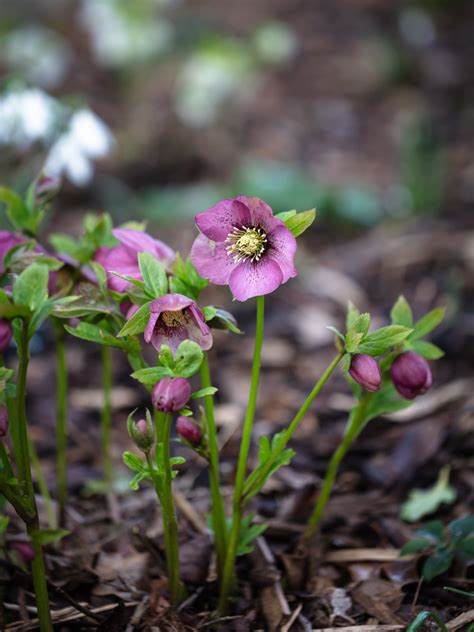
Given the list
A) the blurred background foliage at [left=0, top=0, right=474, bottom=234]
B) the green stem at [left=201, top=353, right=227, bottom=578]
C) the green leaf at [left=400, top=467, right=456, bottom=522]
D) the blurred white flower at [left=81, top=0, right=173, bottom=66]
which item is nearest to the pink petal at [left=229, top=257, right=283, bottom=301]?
the green stem at [left=201, top=353, right=227, bottom=578]

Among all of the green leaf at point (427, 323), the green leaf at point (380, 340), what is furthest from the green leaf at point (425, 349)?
the green leaf at point (380, 340)

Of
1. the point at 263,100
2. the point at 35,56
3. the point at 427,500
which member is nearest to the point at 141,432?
the point at 427,500

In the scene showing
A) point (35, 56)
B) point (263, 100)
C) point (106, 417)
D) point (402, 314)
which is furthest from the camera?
point (263, 100)

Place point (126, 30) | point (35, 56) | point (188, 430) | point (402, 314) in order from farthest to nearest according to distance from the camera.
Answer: point (126, 30), point (35, 56), point (402, 314), point (188, 430)

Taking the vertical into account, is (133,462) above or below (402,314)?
below

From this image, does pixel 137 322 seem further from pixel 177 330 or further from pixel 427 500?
pixel 427 500

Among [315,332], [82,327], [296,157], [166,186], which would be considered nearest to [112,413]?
[315,332]

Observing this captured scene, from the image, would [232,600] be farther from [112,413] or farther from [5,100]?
[5,100]

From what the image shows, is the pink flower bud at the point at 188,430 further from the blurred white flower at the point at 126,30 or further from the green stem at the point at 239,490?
the blurred white flower at the point at 126,30
